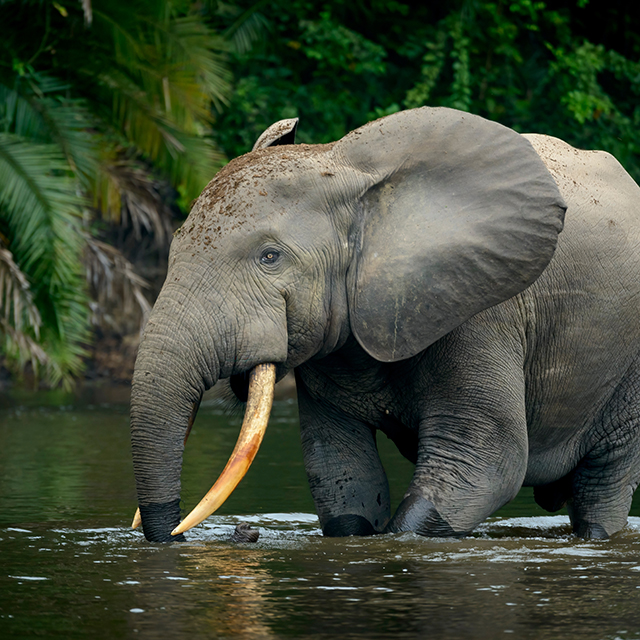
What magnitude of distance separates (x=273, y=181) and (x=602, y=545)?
8.13 feet

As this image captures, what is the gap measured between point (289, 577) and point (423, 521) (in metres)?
1.09

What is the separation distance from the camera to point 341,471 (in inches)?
258

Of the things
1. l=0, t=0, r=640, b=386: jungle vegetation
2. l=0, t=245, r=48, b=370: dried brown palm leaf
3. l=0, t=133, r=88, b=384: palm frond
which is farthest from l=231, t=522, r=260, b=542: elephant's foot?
l=0, t=245, r=48, b=370: dried brown palm leaf

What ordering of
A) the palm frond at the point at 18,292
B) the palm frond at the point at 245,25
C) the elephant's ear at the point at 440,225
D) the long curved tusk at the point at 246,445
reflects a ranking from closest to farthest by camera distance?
the long curved tusk at the point at 246,445
the elephant's ear at the point at 440,225
the palm frond at the point at 18,292
the palm frond at the point at 245,25

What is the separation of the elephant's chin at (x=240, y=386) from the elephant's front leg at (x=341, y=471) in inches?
32.9

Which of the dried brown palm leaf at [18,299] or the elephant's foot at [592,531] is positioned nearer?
the elephant's foot at [592,531]

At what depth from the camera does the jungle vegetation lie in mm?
13820

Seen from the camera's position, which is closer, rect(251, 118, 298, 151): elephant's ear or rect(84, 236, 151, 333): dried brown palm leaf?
rect(251, 118, 298, 151): elephant's ear

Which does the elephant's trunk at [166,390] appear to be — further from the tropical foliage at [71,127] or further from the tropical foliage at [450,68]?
the tropical foliage at [450,68]

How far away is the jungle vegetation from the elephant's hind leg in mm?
7150

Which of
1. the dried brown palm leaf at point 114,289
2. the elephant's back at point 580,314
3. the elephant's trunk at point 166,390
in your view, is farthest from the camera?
the dried brown palm leaf at point 114,289

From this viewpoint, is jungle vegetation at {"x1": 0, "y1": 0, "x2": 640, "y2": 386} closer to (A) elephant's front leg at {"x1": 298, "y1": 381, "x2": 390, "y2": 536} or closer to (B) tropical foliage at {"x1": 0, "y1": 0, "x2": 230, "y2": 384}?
(B) tropical foliage at {"x1": 0, "y1": 0, "x2": 230, "y2": 384}

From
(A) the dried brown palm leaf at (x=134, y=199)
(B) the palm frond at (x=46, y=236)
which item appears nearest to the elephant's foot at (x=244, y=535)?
(B) the palm frond at (x=46, y=236)

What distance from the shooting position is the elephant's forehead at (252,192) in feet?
18.5
